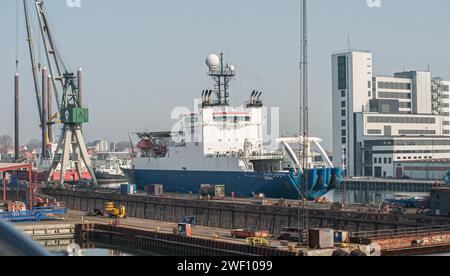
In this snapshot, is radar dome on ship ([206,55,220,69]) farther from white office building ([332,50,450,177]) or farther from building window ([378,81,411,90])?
building window ([378,81,411,90])

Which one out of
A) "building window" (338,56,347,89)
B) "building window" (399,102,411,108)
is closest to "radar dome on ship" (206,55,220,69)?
"building window" (338,56,347,89)

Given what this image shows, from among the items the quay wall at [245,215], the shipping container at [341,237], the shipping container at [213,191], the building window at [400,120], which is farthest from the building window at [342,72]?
the shipping container at [341,237]

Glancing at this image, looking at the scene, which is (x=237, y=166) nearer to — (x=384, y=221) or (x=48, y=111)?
(x=384, y=221)

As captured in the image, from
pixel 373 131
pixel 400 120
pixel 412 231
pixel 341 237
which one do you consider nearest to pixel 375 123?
pixel 373 131

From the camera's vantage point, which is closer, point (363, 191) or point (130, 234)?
point (130, 234)

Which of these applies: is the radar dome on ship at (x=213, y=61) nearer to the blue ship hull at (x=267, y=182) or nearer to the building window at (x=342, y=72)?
the blue ship hull at (x=267, y=182)

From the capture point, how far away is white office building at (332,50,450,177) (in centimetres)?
9588

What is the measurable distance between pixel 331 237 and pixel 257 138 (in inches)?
1360

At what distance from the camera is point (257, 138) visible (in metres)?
62.9

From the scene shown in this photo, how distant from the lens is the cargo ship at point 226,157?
55.0 metres

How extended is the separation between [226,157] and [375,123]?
4453 centimetres

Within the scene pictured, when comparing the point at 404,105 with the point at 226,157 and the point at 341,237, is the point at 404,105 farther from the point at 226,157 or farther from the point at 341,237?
the point at 341,237
